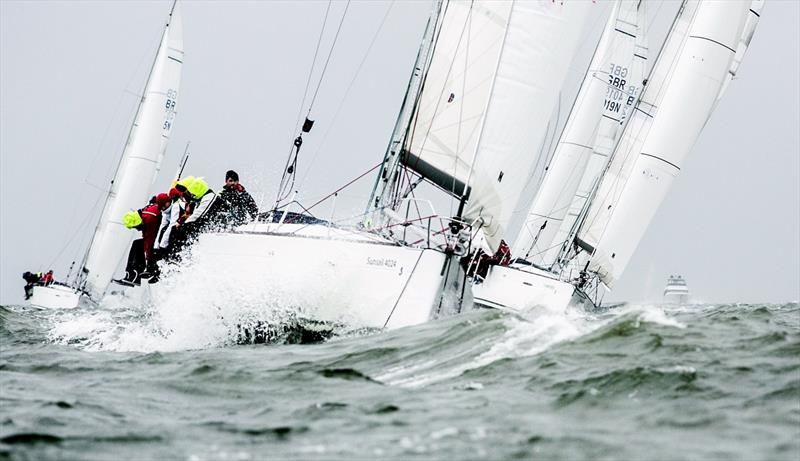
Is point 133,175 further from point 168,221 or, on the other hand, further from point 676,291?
point 168,221

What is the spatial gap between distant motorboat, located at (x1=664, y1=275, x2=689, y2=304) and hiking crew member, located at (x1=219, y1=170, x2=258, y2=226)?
22.9 meters

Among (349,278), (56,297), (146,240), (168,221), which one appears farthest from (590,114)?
(349,278)

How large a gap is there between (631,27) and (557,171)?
13.3 ft

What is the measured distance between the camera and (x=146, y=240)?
1388 cm

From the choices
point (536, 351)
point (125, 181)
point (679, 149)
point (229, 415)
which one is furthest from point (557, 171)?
point (229, 415)

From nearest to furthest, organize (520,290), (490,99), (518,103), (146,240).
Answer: (146,240)
(490,99)
(518,103)
(520,290)

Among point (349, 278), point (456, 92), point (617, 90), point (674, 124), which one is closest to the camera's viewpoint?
point (349, 278)

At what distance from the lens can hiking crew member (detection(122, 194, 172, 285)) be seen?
1389 centimetres

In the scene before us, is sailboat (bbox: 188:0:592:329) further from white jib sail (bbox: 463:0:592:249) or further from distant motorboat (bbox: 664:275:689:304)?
distant motorboat (bbox: 664:275:689:304)

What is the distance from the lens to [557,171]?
95.0ft

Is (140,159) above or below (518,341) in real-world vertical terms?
above

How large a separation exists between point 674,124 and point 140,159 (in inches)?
698

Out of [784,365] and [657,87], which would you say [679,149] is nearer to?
[657,87]

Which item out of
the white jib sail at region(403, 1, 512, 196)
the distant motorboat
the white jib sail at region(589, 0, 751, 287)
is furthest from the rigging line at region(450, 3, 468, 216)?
the distant motorboat
